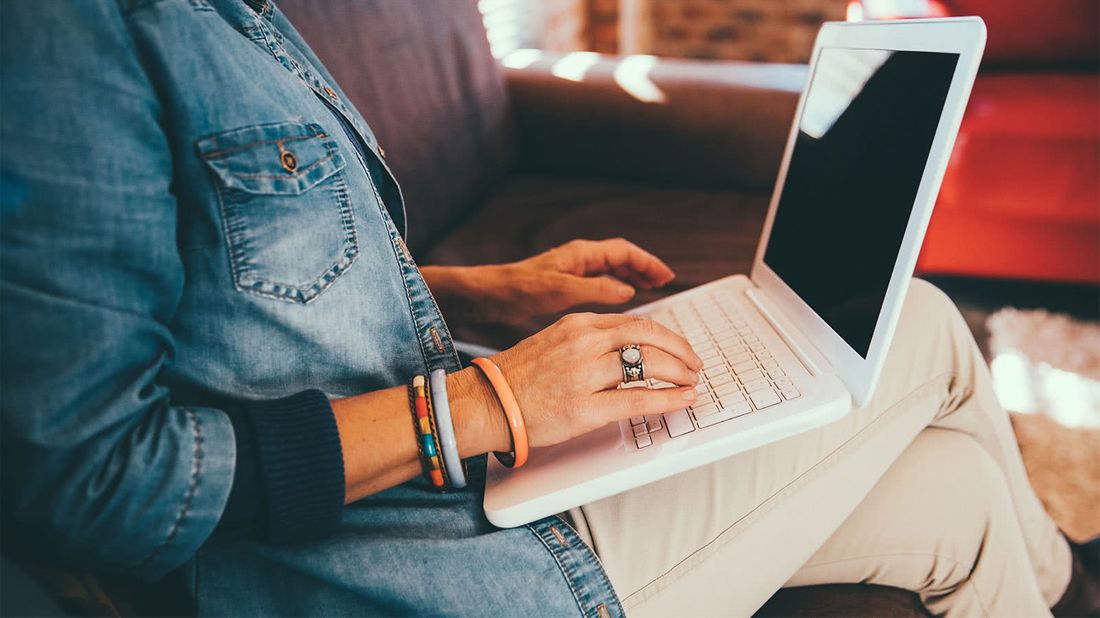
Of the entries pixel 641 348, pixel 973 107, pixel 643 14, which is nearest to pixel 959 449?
pixel 641 348

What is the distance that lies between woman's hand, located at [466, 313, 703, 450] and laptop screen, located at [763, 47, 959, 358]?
0.17 metres

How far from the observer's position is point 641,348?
1.81 ft

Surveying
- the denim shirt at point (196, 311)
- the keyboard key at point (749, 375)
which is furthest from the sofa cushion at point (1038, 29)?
the denim shirt at point (196, 311)

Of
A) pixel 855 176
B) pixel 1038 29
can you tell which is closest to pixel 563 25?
pixel 1038 29

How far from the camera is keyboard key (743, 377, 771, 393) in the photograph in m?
0.59

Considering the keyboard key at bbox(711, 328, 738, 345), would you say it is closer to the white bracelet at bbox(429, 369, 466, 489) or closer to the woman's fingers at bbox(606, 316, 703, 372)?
the woman's fingers at bbox(606, 316, 703, 372)

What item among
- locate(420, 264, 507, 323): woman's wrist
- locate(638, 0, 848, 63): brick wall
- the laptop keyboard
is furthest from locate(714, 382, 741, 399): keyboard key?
locate(638, 0, 848, 63): brick wall

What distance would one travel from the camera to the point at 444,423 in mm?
514

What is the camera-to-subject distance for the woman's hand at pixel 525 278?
85cm

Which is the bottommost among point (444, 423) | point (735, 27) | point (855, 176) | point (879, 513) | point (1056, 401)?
point (1056, 401)

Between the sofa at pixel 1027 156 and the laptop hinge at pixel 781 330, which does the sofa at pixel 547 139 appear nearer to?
the laptop hinge at pixel 781 330

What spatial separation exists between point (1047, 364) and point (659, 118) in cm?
99

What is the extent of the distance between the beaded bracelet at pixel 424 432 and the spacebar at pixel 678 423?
186 millimetres

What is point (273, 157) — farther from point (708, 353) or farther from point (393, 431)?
point (708, 353)
